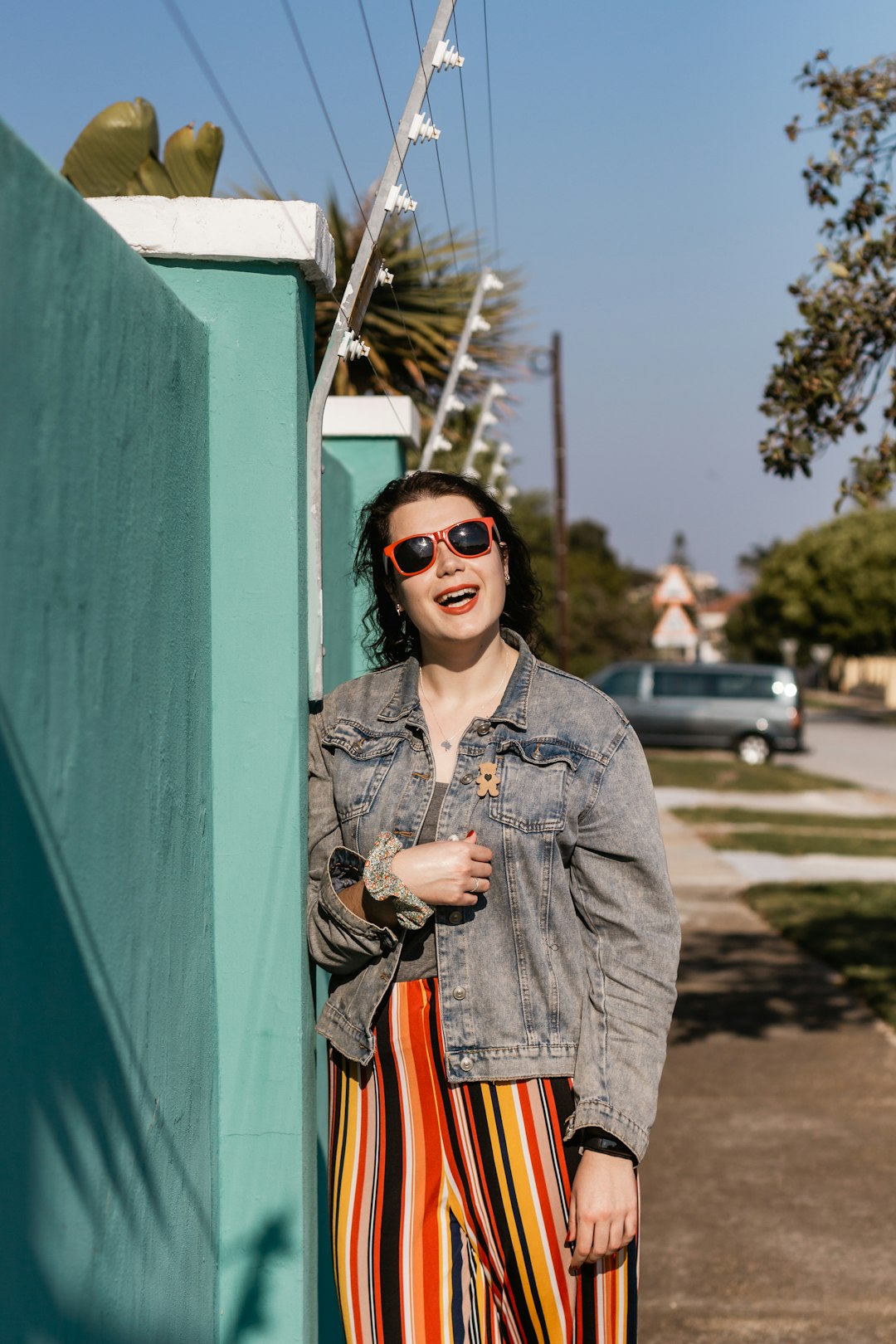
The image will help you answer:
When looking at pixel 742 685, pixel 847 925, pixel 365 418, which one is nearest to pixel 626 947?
pixel 365 418

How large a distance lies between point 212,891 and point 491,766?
0.50m

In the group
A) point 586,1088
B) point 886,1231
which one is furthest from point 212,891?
point 886,1231

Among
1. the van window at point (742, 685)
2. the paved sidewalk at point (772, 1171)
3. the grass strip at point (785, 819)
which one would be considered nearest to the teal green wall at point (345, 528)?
the paved sidewalk at point (772, 1171)

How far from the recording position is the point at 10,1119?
1396mm

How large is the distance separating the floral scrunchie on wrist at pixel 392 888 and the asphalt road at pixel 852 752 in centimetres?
1897

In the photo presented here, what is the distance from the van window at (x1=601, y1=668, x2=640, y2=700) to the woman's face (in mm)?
22597

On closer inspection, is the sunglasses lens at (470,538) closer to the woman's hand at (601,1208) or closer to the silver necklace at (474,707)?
the silver necklace at (474,707)

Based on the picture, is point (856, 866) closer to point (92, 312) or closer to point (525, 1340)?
point (525, 1340)

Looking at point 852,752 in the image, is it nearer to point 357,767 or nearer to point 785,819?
point 785,819

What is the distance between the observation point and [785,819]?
1583 centimetres

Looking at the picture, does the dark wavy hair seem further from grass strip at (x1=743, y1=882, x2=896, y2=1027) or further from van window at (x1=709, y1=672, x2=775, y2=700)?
van window at (x1=709, y1=672, x2=775, y2=700)

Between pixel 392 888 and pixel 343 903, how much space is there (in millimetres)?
141

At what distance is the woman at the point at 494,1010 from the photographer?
2207 millimetres

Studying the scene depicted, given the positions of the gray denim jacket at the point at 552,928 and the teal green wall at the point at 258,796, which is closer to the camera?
the gray denim jacket at the point at 552,928
